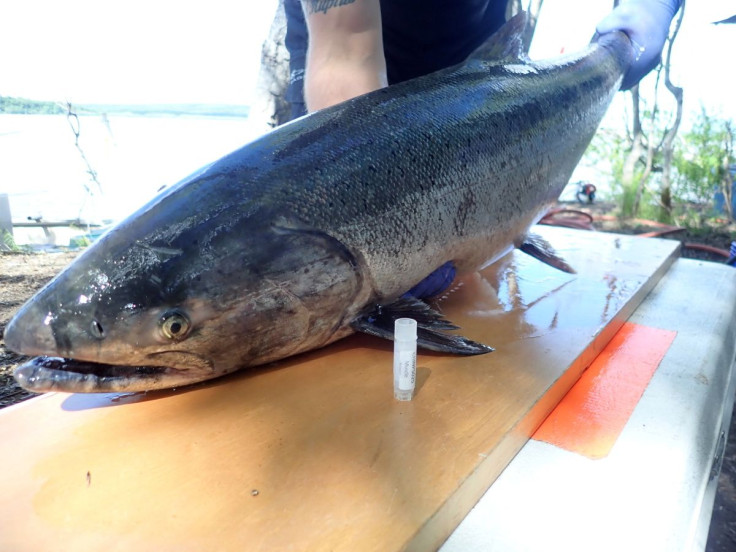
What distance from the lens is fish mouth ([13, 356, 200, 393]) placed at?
1294 mm

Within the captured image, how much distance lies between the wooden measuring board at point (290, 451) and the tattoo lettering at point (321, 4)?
1.22 meters

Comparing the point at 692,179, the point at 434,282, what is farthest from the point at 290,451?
the point at 692,179

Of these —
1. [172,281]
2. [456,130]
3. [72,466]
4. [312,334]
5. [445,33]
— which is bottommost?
[72,466]

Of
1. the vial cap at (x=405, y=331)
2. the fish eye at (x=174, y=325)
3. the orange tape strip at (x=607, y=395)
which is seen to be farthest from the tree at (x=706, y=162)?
the fish eye at (x=174, y=325)

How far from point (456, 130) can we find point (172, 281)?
112cm

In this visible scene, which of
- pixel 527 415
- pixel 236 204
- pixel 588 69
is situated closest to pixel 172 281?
pixel 236 204

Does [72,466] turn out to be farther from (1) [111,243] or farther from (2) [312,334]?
(2) [312,334]

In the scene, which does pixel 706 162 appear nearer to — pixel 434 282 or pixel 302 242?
pixel 434 282

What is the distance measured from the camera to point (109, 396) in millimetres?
1481

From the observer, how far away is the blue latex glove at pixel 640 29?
3117 millimetres

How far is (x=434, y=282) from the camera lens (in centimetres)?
193

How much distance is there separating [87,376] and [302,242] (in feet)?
2.20

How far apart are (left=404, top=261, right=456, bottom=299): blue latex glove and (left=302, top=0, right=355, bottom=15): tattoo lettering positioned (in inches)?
40.3

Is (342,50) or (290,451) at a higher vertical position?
(342,50)
